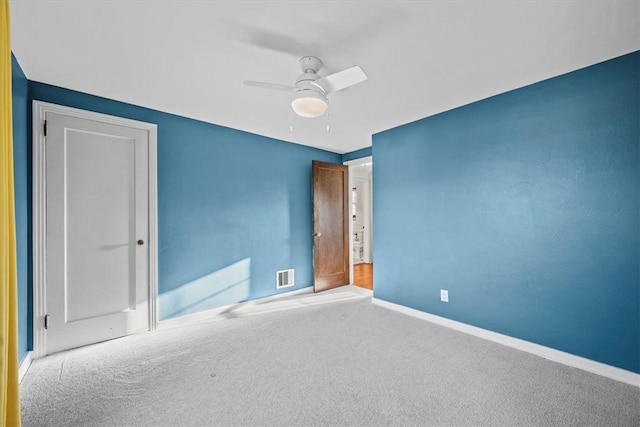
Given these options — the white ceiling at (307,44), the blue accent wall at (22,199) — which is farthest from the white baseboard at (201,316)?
the white ceiling at (307,44)

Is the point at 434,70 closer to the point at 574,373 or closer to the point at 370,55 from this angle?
the point at 370,55

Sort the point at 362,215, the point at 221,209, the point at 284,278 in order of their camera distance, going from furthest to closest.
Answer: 1. the point at 362,215
2. the point at 284,278
3. the point at 221,209

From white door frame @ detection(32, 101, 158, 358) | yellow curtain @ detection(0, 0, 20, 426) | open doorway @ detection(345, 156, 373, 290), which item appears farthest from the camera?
open doorway @ detection(345, 156, 373, 290)

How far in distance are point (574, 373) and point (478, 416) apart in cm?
108

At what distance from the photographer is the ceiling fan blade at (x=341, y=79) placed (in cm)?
178

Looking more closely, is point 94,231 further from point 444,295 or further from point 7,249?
point 444,295

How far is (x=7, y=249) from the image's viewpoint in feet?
3.63

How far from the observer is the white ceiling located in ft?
5.26

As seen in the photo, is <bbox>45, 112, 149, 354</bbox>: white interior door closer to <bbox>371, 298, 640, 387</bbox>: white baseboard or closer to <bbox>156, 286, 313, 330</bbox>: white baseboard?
<bbox>156, 286, 313, 330</bbox>: white baseboard

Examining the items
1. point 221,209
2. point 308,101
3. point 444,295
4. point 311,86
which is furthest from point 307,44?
point 444,295

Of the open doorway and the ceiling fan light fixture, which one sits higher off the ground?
the ceiling fan light fixture

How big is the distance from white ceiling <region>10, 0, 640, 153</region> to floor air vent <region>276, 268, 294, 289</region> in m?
2.45

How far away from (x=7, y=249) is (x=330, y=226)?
3837 millimetres

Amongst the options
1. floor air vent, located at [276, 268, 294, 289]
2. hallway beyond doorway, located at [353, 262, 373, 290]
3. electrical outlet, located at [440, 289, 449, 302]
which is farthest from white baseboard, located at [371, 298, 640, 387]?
floor air vent, located at [276, 268, 294, 289]
